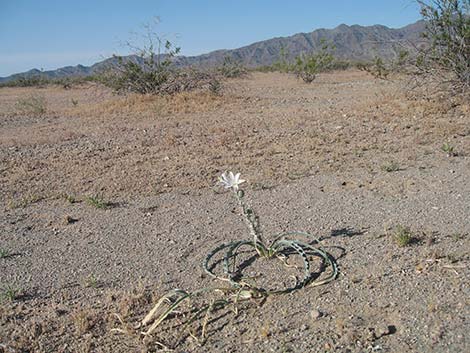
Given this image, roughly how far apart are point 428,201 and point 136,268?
261 cm

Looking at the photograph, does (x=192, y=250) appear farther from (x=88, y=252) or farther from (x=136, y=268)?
(x=88, y=252)

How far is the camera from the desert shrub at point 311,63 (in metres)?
19.2

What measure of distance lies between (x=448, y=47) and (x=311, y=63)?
10.5m

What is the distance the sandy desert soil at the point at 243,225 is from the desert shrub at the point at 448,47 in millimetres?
712

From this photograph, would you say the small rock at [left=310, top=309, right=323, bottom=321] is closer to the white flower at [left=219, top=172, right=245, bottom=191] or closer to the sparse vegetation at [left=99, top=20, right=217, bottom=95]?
the white flower at [left=219, top=172, right=245, bottom=191]

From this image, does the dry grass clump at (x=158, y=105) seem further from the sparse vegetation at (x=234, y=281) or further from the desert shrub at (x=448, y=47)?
the sparse vegetation at (x=234, y=281)

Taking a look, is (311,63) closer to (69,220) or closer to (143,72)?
(143,72)

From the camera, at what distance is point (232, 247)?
3580 mm

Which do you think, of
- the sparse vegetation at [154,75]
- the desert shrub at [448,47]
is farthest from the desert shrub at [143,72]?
the desert shrub at [448,47]

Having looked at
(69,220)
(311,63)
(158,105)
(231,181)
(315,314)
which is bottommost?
(315,314)

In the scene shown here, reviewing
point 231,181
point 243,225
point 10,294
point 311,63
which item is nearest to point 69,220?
point 10,294

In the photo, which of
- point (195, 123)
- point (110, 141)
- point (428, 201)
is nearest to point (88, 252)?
point (428, 201)

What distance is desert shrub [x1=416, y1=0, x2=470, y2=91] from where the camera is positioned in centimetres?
866

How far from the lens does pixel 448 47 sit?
8.88 m
